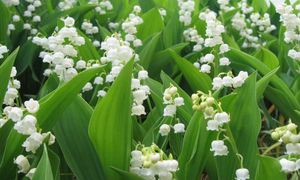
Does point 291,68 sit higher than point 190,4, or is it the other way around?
point 190,4

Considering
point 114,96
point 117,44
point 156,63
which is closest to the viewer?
point 114,96

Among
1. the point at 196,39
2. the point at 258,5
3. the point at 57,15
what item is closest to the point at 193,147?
the point at 196,39

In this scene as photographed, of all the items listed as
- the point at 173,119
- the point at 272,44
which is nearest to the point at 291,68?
the point at 272,44

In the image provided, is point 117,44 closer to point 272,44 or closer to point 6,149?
point 6,149

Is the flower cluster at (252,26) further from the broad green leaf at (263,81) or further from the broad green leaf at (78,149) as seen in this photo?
the broad green leaf at (78,149)

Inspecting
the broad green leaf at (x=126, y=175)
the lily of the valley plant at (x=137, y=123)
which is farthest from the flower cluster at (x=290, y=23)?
the broad green leaf at (x=126, y=175)
